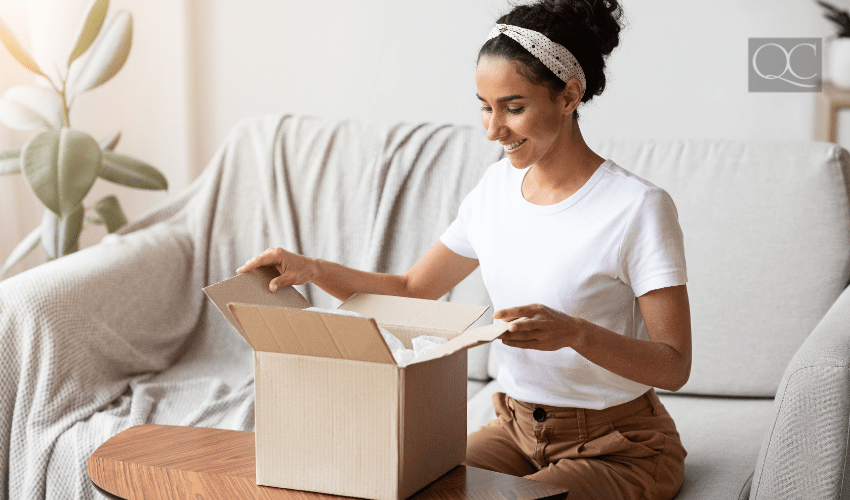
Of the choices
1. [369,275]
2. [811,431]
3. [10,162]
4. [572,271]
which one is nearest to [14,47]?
[10,162]

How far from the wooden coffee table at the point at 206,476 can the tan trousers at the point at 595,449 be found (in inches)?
6.8

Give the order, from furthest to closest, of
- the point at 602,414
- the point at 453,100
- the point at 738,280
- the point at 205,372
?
the point at 453,100 < the point at 205,372 < the point at 738,280 < the point at 602,414

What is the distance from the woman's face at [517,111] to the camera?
1099 millimetres

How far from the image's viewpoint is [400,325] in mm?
996

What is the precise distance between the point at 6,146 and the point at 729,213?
191cm

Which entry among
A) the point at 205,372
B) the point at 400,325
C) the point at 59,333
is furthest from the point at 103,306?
the point at 400,325

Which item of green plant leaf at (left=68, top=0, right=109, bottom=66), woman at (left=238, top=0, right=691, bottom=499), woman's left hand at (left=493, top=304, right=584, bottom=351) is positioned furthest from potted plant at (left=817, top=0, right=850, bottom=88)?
green plant leaf at (left=68, top=0, right=109, bottom=66)

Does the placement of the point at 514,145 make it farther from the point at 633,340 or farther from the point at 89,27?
the point at 89,27

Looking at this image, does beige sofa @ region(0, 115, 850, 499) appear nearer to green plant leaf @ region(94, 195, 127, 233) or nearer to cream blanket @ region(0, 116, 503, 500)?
cream blanket @ region(0, 116, 503, 500)

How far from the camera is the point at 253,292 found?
103cm

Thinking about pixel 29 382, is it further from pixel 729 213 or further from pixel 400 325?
pixel 729 213

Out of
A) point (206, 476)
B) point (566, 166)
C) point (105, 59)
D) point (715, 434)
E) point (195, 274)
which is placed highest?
point (105, 59)

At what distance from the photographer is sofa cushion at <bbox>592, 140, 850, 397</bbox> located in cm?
163

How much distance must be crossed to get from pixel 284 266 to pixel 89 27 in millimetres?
1214
